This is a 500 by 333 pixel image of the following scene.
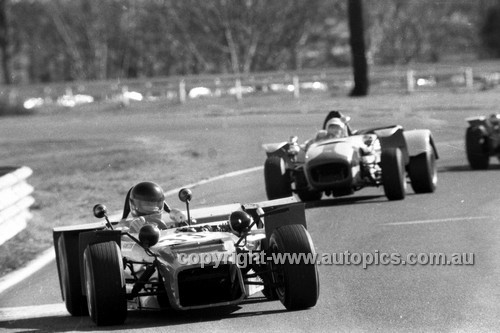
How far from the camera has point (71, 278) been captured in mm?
9641

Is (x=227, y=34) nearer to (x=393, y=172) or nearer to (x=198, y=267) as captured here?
(x=393, y=172)

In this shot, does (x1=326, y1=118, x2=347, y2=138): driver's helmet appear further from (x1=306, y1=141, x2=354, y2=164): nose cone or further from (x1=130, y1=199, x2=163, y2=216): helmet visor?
(x1=130, y1=199, x2=163, y2=216): helmet visor

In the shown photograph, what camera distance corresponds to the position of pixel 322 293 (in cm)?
959

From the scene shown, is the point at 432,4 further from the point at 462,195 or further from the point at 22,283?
the point at 22,283

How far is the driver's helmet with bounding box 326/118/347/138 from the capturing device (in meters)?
16.0

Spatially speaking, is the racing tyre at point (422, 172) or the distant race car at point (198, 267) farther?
the racing tyre at point (422, 172)

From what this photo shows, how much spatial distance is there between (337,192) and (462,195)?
5.47 feet

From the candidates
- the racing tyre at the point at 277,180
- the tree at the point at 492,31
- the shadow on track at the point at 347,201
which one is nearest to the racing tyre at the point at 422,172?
the shadow on track at the point at 347,201

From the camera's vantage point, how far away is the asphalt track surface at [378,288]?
327 inches

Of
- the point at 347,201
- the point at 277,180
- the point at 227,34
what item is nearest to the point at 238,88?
the point at 227,34

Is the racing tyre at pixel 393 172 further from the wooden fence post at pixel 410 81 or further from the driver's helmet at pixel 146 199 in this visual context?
the wooden fence post at pixel 410 81

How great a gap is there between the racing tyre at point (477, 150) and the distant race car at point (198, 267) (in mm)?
10344

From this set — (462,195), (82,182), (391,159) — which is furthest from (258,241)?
(82,182)

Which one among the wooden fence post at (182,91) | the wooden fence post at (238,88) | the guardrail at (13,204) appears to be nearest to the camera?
the guardrail at (13,204)
